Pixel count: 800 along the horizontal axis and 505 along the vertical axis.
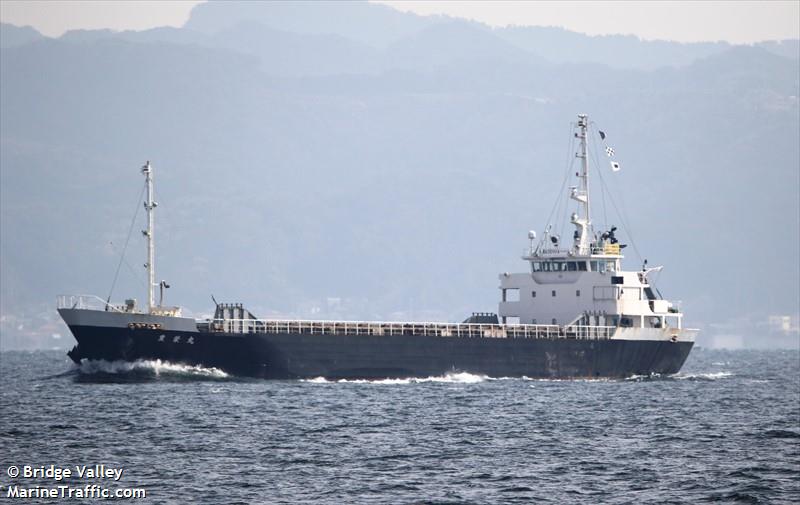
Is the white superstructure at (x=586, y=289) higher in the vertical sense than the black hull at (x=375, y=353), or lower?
higher

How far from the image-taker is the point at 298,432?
5319 centimetres

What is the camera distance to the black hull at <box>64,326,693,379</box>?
7362 cm

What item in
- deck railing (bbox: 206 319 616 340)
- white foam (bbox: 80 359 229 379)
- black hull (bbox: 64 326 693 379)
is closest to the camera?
white foam (bbox: 80 359 229 379)

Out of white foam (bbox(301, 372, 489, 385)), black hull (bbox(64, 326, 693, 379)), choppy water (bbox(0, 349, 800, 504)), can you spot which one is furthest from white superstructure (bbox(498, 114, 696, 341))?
choppy water (bbox(0, 349, 800, 504))

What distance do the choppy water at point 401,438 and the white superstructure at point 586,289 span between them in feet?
28.0

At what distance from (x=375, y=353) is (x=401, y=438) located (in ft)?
85.8

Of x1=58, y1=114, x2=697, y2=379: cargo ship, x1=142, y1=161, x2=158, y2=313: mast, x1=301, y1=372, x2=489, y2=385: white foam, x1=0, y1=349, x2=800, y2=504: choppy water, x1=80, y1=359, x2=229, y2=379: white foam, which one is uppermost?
x1=142, y1=161, x2=158, y2=313: mast

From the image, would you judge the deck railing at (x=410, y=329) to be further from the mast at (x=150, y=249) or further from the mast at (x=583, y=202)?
the mast at (x=583, y=202)

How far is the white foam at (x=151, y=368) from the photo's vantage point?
73438 millimetres

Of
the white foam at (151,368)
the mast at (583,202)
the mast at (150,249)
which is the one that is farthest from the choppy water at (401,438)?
the mast at (583,202)

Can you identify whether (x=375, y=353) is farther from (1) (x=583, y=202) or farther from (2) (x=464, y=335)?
(1) (x=583, y=202)

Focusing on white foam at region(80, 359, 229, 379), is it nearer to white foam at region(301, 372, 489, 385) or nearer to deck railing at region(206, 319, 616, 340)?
deck railing at region(206, 319, 616, 340)

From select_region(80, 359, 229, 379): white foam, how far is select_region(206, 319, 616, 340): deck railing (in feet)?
7.35

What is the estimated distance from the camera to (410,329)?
8056 centimetres
